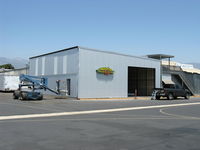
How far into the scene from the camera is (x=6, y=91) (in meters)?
38.3

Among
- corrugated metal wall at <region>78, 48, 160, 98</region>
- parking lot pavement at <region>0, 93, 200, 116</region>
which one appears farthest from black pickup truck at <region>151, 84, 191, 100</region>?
parking lot pavement at <region>0, 93, 200, 116</region>

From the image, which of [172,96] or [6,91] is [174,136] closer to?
[172,96]

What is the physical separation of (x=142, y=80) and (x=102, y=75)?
13490 millimetres

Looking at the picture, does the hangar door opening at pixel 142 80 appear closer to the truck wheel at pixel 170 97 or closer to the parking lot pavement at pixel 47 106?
the truck wheel at pixel 170 97

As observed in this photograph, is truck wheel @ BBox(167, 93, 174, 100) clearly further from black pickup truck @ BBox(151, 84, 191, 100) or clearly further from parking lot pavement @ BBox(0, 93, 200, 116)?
parking lot pavement @ BBox(0, 93, 200, 116)

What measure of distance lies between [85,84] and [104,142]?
21555 millimetres

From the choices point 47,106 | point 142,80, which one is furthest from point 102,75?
point 142,80

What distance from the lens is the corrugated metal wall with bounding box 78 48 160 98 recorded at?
28.3m

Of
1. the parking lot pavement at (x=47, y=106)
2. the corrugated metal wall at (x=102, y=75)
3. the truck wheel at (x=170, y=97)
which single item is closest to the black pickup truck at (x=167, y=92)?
the truck wheel at (x=170, y=97)

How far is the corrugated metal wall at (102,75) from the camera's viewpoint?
28328mm

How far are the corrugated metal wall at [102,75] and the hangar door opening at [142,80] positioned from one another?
18.7 ft

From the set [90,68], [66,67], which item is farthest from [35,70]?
[90,68]

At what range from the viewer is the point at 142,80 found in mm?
41438

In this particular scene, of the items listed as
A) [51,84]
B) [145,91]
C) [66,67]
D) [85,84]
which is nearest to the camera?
[85,84]
